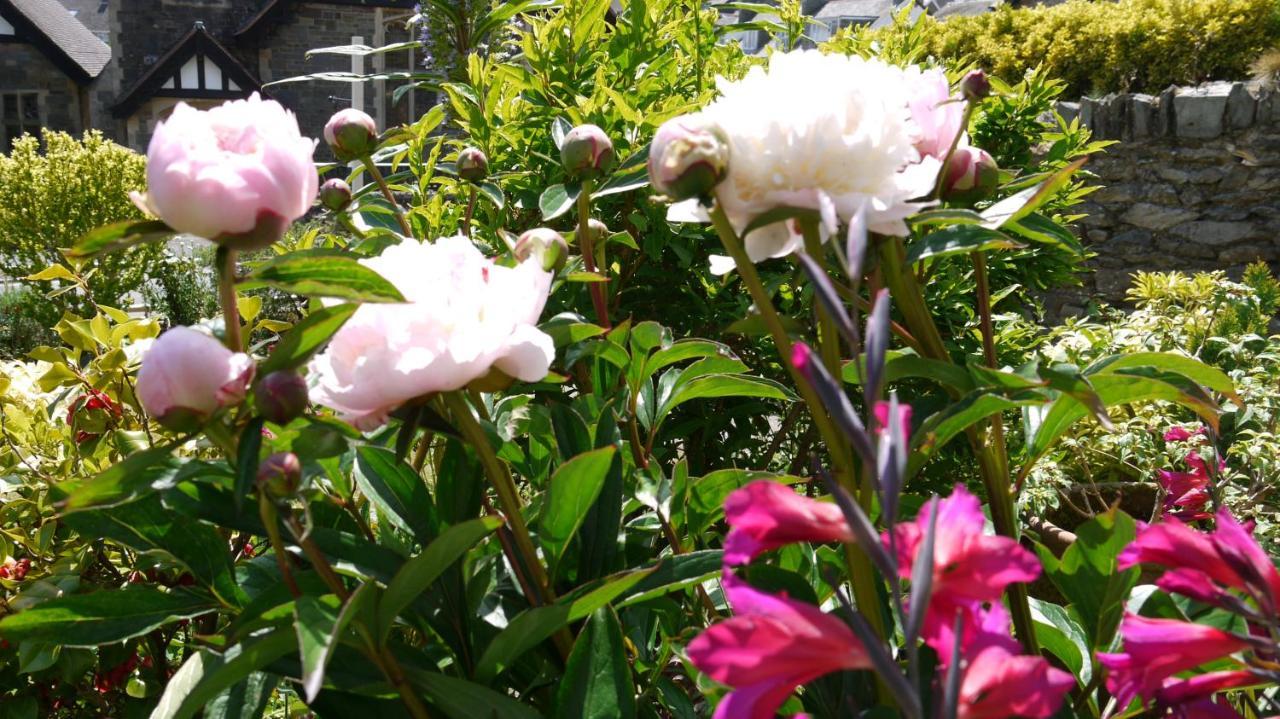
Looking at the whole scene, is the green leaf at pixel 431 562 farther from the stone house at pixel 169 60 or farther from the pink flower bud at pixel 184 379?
the stone house at pixel 169 60

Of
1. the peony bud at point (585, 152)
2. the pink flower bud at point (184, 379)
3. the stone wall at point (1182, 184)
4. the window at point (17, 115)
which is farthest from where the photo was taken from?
the window at point (17, 115)

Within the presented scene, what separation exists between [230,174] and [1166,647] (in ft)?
1.62

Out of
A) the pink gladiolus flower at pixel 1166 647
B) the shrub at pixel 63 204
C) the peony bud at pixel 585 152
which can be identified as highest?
the peony bud at pixel 585 152

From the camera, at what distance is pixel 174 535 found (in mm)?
662

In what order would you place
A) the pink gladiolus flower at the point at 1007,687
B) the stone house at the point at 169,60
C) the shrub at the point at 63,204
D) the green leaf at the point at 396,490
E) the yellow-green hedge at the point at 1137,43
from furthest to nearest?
1. the stone house at the point at 169,60
2. the shrub at the point at 63,204
3. the yellow-green hedge at the point at 1137,43
4. the green leaf at the point at 396,490
5. the pink gladiolus flower at the point at 1007,687

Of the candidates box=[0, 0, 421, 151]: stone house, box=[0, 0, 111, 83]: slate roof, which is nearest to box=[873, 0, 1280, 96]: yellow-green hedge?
box=[0, 0, 421, 151]: stone house

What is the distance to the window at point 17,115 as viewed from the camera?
17.5m

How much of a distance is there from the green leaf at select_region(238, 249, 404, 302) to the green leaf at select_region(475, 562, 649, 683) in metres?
0.20

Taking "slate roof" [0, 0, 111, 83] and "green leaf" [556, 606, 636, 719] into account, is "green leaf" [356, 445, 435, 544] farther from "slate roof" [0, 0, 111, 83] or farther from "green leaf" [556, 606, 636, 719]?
"slate roof" [0, 0, 111, 83]

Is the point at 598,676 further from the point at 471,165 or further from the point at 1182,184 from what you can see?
the point at 1182,184

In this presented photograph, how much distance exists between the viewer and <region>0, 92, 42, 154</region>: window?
57.3ft

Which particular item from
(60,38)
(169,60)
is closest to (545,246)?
(169,60)

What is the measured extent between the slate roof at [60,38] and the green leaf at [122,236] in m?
20.3

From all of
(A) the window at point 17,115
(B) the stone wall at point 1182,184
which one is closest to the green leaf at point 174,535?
(B) the stone wall at point 1182,184
